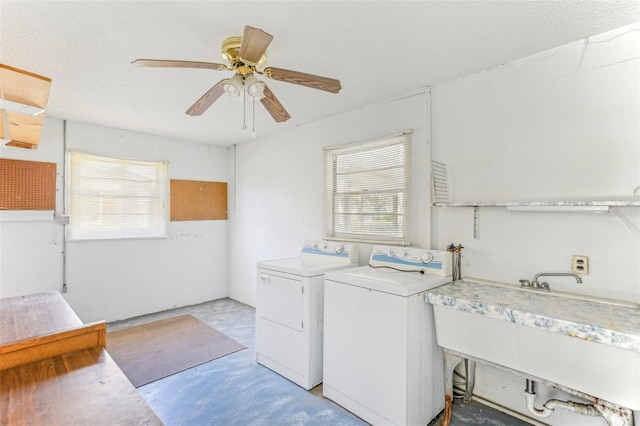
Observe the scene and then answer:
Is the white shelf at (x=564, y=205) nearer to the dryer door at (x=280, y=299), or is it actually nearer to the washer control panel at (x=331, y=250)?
the washer control panel at (x=331, y=250)

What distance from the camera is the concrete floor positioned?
2098mm

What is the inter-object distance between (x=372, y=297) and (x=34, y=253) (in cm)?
379

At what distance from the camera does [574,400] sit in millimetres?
1880

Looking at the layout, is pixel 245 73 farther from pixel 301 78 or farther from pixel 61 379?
pixel 61 379

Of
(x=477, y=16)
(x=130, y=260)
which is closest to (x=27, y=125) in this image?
(x=130, y=260)

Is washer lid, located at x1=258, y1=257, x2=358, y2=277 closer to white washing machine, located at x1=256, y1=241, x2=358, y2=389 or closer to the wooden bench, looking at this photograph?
white washing machine, located at x1=256, y1=241, x2=358, y2=389

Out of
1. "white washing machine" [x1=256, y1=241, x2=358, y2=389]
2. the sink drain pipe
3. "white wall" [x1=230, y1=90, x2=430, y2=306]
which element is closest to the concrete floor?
"white washing machine" [x1=256, y1=241, x2=358, y2=389]

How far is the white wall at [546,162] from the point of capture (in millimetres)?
1787

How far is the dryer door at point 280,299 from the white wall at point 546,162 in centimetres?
129

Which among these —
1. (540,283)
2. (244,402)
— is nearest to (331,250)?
(244,402)

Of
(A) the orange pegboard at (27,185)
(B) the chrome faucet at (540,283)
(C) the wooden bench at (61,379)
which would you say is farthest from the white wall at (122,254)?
(B) the chrome faucet at (540,283)

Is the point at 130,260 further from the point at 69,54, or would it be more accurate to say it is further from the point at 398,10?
the point at 398,10

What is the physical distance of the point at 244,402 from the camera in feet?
7.56

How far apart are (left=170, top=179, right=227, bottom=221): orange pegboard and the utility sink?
12.4ft
